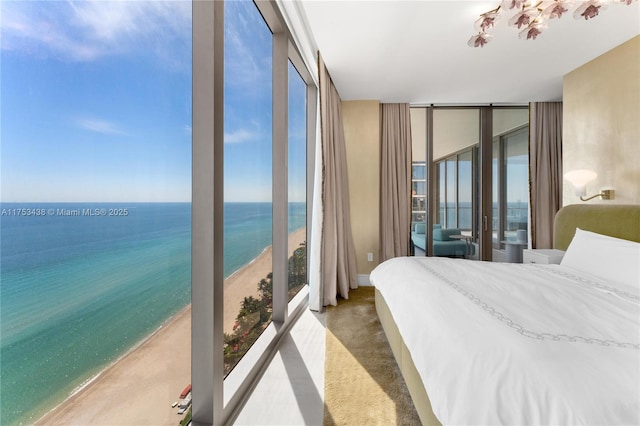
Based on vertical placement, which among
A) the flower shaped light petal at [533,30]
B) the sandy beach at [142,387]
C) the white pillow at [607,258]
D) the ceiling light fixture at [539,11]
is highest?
the ceiling light fixture at [539,11]

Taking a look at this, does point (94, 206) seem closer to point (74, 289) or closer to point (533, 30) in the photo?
point (74, 289)

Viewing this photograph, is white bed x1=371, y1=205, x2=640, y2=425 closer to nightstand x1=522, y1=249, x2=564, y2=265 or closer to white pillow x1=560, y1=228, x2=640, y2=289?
white pillow x1=560, y1=228, x2=640, y2=289

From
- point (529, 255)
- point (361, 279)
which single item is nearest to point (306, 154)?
point (361, 279)

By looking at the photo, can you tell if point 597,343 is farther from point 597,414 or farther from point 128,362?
point 128,362

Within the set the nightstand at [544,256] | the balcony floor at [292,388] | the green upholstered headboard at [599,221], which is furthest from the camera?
the nightstand at [544,256]

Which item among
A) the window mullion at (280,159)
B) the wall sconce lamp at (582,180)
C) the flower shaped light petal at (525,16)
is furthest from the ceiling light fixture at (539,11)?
the wall sconce lamp at (582,180)

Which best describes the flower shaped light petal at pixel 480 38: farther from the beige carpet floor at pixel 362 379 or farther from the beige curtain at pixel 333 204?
the beige carpet floor at pixel 362 379

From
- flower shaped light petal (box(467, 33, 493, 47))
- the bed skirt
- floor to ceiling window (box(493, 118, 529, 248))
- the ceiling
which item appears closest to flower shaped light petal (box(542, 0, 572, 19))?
flower shaped light petal (box(467, 33, 493, 47))
